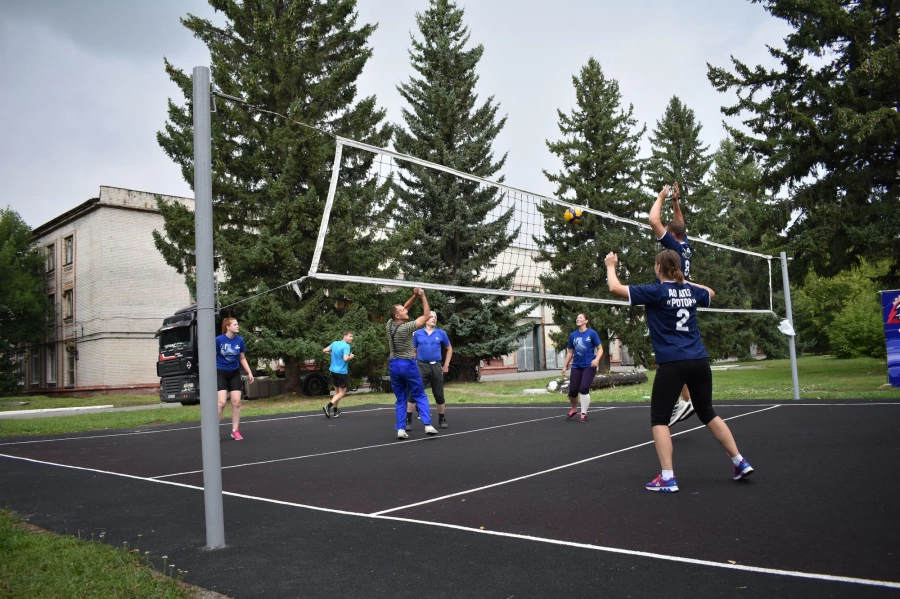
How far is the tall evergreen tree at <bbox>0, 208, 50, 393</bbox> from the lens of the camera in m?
37.8

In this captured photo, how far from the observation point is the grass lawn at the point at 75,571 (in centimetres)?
366

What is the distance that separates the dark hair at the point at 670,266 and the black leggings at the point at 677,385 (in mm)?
718

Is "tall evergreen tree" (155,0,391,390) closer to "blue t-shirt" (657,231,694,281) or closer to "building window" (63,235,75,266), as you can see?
"blue t-shirt" (657,231,694,281)

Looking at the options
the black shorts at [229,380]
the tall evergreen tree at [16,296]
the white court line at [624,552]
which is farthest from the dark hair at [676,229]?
the tall evergreen tree at [16,296]

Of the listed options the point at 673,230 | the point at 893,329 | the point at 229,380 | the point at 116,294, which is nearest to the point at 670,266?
the point at 673,230

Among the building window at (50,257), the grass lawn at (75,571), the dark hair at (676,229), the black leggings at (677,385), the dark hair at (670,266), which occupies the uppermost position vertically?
the building window at (50,257)

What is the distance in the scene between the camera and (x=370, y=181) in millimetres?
25141

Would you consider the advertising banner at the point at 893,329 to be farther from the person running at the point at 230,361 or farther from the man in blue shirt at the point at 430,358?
the person running at the point at 230,361

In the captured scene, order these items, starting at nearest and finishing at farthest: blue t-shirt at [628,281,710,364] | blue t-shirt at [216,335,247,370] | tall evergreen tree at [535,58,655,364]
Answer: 1. blue t-shirt at [628,281,710,364]
2. blue t-shirt at [216,335,247,370]
3. tall evergreen tree at [535,58,655,364]

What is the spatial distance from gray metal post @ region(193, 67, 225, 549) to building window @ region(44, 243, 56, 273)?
135 feet

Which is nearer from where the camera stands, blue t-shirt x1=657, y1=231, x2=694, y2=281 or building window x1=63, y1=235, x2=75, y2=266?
blue t-shirt x1=657, y1=231, x2=694, y2=281

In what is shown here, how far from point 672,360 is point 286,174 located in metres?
19.6

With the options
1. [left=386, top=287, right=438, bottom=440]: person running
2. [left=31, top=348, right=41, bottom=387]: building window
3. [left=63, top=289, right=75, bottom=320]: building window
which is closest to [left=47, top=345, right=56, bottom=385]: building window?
[left=31, top=348, right=41, bottom=387]: building window

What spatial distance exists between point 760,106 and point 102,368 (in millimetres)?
32290
